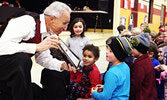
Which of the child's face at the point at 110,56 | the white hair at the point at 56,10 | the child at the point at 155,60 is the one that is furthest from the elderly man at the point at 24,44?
the child at the point at 155,60

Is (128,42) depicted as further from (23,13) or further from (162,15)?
(162,15)

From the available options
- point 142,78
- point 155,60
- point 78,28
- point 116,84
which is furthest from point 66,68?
point 78,28

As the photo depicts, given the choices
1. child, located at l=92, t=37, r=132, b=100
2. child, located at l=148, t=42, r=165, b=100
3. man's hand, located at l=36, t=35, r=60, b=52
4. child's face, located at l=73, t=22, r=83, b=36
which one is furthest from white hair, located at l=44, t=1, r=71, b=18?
child's face, located at l=73, t=22, r=83, b=36

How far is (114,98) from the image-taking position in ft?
6.07

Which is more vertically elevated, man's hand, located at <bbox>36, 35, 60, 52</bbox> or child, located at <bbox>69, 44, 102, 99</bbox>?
man's hand, located at <bbox>36, 35, 60, 52</bbox>

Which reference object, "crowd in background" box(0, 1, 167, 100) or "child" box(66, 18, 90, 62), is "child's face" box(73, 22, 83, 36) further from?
"crowd in background" box(0, 1, 167, 100)

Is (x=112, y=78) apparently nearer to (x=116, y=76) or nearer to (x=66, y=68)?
(x=116, y=76)

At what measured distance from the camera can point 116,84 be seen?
180 centimetres

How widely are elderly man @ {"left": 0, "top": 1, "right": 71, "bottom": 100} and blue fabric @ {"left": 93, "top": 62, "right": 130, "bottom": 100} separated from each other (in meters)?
0.55

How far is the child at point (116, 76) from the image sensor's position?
70.3 inches

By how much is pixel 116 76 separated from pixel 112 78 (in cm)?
4

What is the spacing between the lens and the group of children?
1846 millimetres

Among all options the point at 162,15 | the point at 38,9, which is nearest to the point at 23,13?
the point at 38,9

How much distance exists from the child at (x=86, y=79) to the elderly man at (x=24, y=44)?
0.60 m
